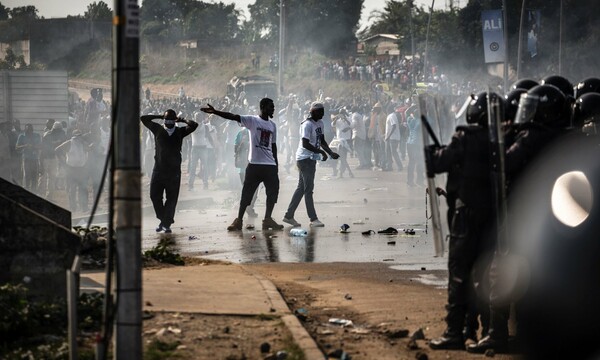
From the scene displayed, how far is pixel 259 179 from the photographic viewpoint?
16.3 metres

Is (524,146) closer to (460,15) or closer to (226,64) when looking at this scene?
(460,15)

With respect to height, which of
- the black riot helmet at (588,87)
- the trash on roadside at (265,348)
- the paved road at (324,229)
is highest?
the black riot helmet at (588,87)

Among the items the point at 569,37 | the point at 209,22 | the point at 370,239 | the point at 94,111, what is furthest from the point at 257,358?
the point at 209,22

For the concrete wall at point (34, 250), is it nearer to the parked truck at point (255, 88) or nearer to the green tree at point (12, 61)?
the parked truck at point (255, 88)

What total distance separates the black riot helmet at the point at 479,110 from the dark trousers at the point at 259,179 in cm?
804

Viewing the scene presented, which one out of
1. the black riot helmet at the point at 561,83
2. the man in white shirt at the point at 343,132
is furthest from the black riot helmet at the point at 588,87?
the man in white shirt at the point at 343,132

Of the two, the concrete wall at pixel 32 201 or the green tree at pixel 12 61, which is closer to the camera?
the concrete wall at pixel 32 201

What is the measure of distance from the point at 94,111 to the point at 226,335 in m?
28.8

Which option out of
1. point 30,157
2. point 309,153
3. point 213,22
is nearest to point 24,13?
point 213,22

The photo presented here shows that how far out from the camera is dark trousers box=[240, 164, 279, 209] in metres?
16.2

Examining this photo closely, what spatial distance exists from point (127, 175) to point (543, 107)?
10.2 ft

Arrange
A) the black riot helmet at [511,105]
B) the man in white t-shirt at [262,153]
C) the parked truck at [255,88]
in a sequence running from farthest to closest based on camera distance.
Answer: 1. the parked truck at [255,88]
2. the man in white t-shirt at [262,153]
3. the black riot helmet at [511,105]

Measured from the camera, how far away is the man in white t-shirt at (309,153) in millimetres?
16922

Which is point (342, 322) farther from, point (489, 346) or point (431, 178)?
point (431, 178)
